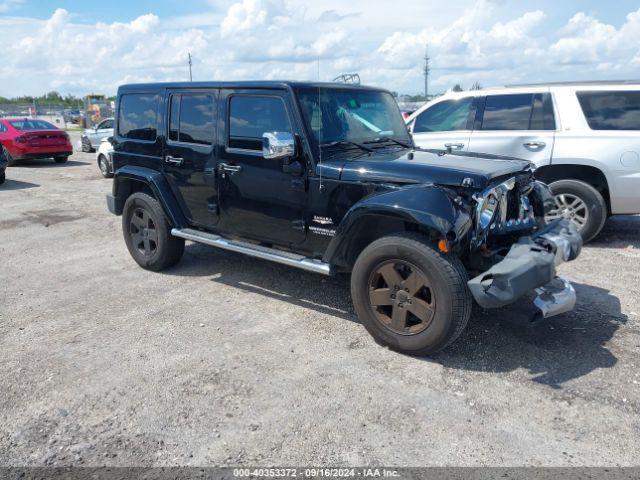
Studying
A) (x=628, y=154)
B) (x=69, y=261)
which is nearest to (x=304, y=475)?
(x=69, y=261)

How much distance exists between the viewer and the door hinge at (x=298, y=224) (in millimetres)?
4547

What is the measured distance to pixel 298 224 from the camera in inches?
180

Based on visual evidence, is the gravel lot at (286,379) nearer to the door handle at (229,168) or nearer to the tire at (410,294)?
the tire at (410,294)

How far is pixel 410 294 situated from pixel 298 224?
48.5 inches

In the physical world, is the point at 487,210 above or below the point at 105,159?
above

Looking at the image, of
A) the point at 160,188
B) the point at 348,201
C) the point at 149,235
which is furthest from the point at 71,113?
the point at 348,201

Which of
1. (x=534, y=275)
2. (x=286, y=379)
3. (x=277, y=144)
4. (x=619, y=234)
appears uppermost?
(x=277, y=144)

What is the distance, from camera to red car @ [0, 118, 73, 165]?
52.1 feet

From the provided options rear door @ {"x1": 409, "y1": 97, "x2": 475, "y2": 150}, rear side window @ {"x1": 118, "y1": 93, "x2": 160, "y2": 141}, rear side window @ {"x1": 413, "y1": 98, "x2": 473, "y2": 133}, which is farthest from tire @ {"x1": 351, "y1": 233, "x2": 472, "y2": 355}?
rear side window @ {"x1": 413, "y1": 98, "x2": 473, "y2": 133}

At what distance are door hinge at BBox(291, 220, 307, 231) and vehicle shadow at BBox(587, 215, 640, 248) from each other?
168 inches

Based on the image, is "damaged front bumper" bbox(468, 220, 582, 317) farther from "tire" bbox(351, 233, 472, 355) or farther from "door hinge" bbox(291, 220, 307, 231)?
"door hinge" bbox(291, 220, 307, 231)

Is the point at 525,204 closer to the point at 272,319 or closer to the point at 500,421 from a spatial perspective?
the point at 500,421

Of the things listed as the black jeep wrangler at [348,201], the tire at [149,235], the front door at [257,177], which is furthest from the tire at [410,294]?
the tire at [149,235]

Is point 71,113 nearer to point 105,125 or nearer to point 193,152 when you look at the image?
point 105,125
